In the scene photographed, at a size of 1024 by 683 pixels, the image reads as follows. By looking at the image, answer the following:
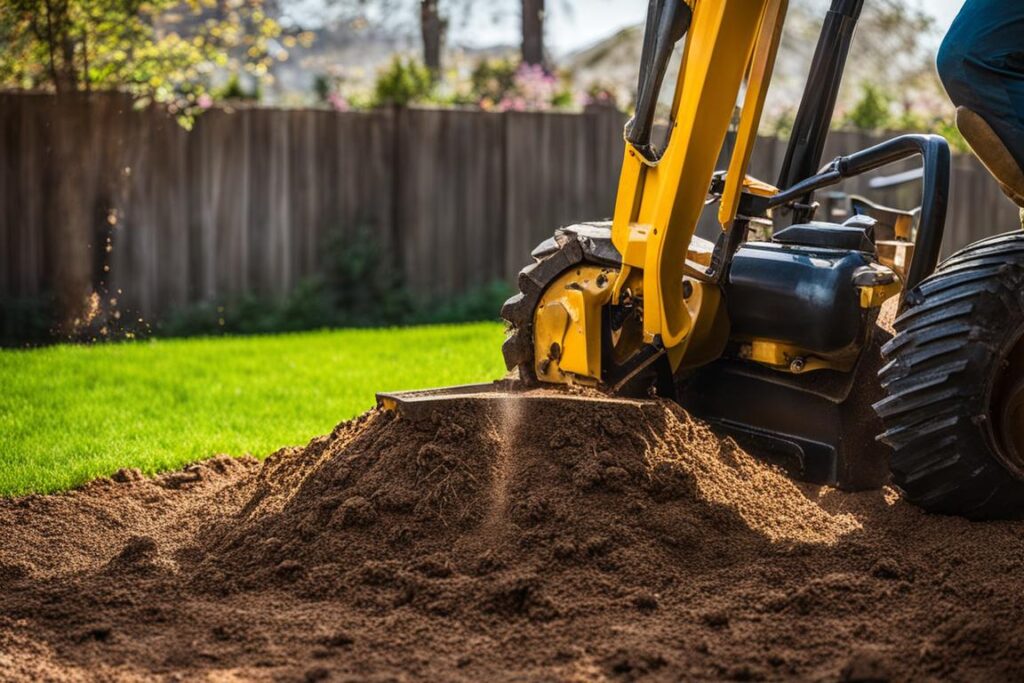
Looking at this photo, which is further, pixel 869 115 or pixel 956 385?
pixel 869 115

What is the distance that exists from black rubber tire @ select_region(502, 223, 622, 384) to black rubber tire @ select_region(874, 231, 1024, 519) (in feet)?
4.48

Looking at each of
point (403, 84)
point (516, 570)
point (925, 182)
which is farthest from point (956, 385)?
point (403, 84)

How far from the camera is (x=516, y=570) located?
3.95 m

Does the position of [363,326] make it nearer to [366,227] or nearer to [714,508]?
[366,227]

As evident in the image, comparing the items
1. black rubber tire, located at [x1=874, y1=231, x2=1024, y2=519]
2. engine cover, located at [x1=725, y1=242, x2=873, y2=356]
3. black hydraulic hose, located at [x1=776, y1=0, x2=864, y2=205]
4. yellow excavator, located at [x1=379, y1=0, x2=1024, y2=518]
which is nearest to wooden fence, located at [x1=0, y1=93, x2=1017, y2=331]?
yellow excavator, located at [x1=379, y1=0, x2=1024, y2=518]

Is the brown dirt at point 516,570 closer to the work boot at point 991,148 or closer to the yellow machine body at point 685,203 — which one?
the yellow machine body at point 685,203

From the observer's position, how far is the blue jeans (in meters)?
4.37

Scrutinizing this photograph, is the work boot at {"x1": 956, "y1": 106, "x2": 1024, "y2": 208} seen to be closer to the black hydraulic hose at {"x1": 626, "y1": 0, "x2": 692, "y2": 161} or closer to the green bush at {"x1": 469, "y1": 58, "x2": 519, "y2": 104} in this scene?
the black hydraulic hose at {"x1": 626, "y1": 0, "x2": 692, "y2": 161}

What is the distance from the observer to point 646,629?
3.57m

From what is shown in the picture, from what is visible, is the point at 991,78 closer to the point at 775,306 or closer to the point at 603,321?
the point at 775,306

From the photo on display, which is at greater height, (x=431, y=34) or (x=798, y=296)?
(x=431, y=34)

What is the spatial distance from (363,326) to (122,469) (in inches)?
256

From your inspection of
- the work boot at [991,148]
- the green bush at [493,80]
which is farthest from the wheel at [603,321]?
the green bush at [493,80]

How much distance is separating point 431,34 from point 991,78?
14.7 metres
